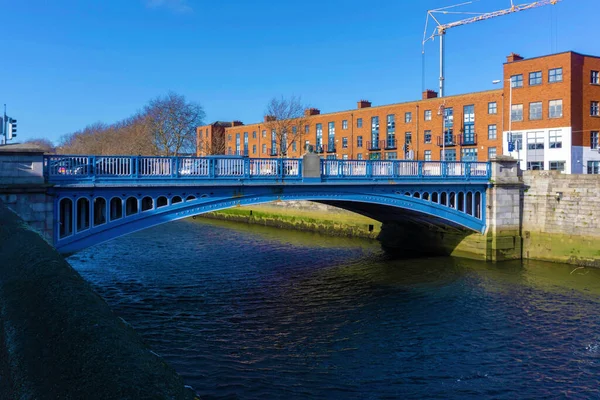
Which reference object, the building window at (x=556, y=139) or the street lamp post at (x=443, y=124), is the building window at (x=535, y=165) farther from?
the street lamp post at (x=443, y=124)

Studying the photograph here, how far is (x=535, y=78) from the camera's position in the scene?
44.5 meters

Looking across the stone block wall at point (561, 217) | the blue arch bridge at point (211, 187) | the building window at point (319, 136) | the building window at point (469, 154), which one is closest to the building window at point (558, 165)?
the building window at point (469, 154)

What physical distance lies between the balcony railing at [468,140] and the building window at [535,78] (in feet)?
23.1

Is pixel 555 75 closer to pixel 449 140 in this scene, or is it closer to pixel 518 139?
pixel 518 139

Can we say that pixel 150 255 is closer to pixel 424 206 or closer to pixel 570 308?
pixel 424 206

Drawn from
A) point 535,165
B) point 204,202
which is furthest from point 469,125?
point 204,202

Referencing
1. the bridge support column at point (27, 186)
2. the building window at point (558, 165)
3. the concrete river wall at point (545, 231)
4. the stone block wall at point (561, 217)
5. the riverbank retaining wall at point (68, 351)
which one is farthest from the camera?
the building window at point (558, 165)

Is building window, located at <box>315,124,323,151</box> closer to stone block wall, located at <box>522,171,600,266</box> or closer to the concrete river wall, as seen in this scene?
the concrete river wall

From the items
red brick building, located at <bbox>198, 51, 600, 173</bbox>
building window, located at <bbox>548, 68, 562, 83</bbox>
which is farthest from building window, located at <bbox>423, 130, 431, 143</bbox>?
building window, located at <bbox>548, 68, 562, 83</bbox>

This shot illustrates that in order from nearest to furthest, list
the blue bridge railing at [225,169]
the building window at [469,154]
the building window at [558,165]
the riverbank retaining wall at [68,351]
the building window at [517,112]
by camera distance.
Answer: the riverbank retaining wall at [68,351] → the blue bridge railing at [225,169] → the building window at [558,165] → the building window at [517,112] → the building window at [469,154]

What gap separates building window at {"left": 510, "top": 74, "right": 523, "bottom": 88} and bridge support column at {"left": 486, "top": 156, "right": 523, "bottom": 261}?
717 inches

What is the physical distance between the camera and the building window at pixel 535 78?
1737 inches

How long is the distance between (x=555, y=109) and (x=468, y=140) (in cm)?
889

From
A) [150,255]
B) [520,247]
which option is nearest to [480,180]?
[520,247]
